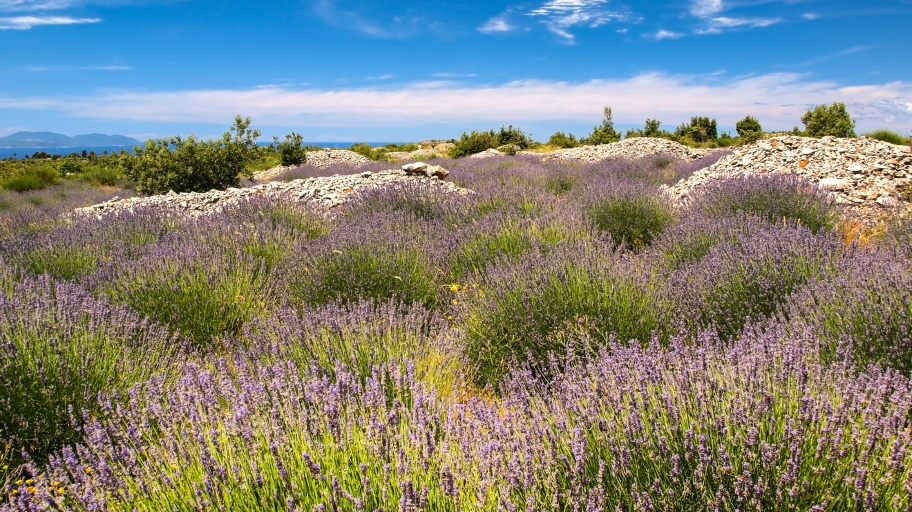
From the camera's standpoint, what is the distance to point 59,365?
257cm

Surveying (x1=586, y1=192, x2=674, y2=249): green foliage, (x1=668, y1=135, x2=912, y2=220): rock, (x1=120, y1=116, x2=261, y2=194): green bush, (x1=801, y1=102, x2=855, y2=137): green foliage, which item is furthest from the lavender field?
(x1=801, y1=102, x2=855, y2=137): green foliage

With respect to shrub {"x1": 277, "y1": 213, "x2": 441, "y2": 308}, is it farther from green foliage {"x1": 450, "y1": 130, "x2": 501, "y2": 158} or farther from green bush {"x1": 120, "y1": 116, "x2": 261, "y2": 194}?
green foliage {"x1": 450, "y1": 130, "x2": 501, "y2": 158}

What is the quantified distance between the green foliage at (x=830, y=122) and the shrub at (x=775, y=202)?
738 inches

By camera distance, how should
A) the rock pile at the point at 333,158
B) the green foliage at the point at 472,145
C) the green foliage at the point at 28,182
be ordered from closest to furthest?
the green foliage at the point at 28,182, the rock pile at the point at 333,158, the green foliage at the point at 472,145

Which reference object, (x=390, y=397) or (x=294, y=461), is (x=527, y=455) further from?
(x=390, y=397)

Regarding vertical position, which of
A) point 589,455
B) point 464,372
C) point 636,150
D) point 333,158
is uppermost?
point 333,158

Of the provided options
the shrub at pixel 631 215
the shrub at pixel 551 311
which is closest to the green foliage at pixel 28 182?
the shrub at pixel 631 215

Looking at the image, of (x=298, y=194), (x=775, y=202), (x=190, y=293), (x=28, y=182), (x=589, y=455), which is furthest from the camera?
(x=28, y=182)

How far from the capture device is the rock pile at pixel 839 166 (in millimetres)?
7078

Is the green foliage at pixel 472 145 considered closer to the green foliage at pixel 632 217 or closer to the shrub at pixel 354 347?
the green foliage at pixel 632 217

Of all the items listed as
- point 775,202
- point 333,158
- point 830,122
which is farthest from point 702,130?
point 775,202

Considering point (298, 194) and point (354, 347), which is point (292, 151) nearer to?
point (298, 194)

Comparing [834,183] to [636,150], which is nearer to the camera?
[834,183]

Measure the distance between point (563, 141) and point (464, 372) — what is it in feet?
93.8
